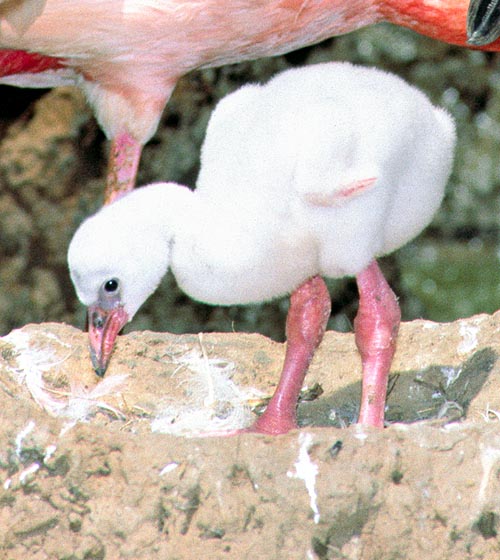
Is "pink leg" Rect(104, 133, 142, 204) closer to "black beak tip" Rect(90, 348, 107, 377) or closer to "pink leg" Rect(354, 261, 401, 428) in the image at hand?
"black beak tip" Rect(90, 348, 107, 377)

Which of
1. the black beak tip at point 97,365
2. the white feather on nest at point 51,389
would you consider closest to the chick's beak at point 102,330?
the black beak tip at point 97,365

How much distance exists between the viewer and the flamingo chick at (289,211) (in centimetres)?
313

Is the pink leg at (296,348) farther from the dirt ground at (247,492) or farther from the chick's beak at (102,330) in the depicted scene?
the dirt ground at (247,492)

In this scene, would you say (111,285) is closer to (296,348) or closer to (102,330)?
(102,330)

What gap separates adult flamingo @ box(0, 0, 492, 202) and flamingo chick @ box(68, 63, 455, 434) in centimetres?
62

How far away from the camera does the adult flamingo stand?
394 centimetres

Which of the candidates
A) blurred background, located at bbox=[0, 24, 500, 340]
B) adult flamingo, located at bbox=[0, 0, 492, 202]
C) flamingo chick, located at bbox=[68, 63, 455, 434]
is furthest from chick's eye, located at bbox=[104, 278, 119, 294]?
blurred background, located at bbox=[0, 24, 500, 340]

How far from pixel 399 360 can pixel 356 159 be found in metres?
0.96

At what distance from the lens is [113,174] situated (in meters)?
4.34

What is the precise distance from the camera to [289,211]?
314 centimetres

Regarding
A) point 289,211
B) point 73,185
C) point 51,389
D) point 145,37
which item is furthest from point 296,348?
point 73,185

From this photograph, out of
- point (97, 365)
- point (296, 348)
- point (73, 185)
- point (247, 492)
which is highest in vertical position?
point (247, 492)

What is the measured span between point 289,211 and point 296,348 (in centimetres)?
52

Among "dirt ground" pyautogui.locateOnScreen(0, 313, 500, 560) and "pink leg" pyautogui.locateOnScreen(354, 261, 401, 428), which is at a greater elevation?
"dirt ground" pyautogui.locateOnScreen(0, 313, 500, 560)
